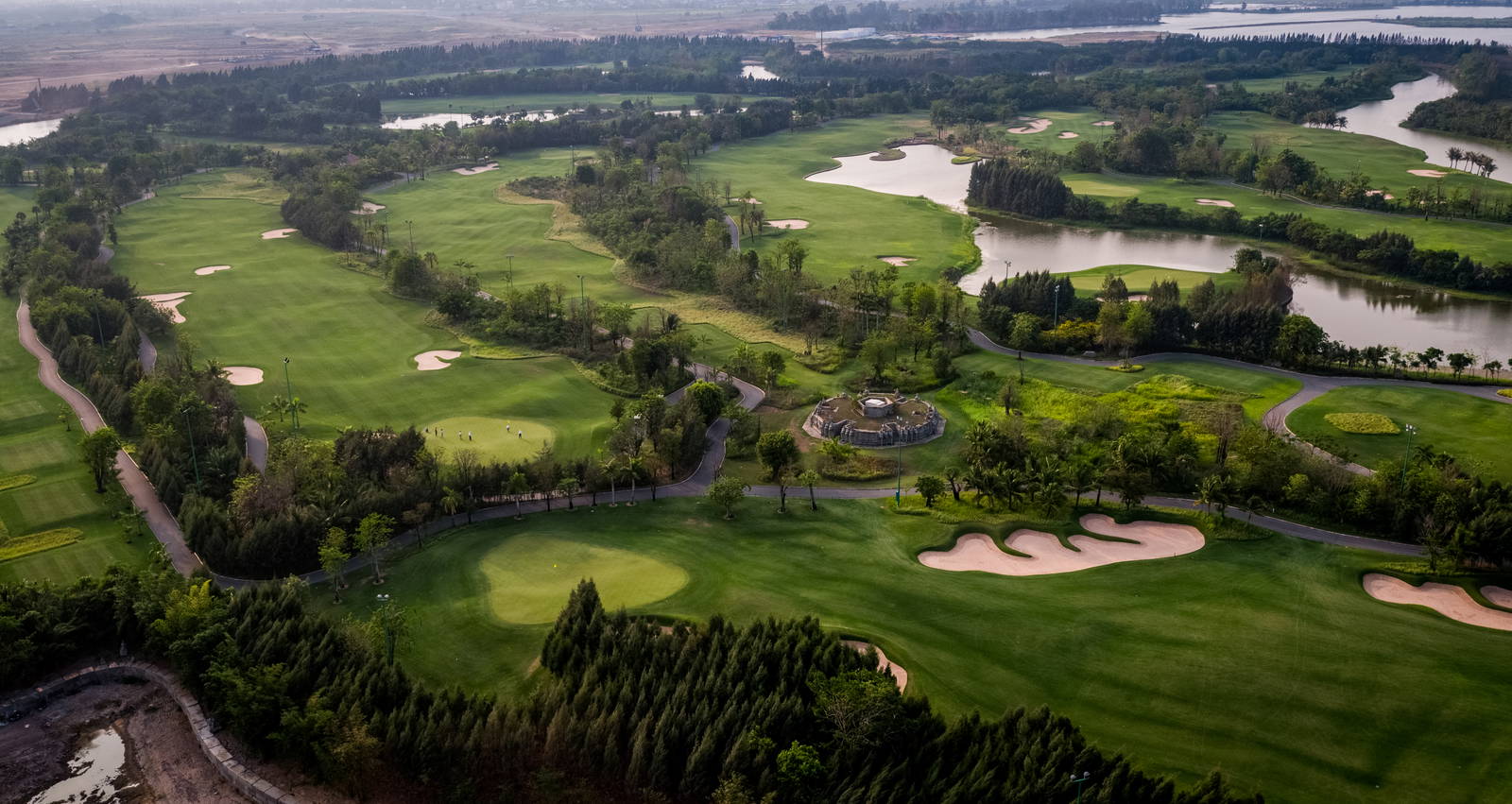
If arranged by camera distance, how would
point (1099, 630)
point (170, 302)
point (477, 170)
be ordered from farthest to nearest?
1. point (477, 170)
2. point (170, 302)
3. point (1099, 630)

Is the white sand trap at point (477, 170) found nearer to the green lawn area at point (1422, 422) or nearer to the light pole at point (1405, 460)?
the green lawn area at point (1422, 422)

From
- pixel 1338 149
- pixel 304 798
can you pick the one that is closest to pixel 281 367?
pixel 304 798

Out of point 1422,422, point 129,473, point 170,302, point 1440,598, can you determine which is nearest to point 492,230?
point 170,302

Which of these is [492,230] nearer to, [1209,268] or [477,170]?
[477,170]

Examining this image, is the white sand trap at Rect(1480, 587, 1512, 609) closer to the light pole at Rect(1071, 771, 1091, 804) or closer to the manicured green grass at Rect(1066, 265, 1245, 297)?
the light pole at Rect(1071, 771, 1091, 804)

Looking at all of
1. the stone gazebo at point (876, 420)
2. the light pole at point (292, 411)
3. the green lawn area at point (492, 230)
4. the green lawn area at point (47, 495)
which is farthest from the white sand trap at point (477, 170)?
the stone gazebo at point (876, 420)

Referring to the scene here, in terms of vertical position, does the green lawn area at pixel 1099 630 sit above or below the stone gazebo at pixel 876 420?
below
